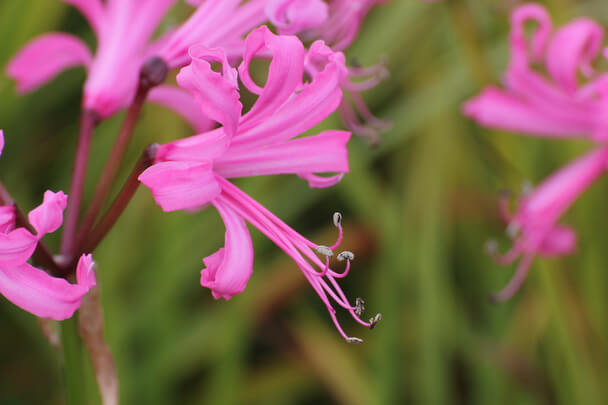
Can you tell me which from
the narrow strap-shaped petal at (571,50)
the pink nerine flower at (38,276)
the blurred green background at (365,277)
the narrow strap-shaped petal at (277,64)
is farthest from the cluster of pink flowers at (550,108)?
the pink nerine flower at (38,276)

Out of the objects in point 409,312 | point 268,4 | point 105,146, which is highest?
point 268,4

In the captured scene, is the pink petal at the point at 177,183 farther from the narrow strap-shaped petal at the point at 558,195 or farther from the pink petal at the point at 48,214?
the narrow strap-shaped petal at the point at 558,195

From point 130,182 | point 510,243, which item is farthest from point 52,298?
point 510,243

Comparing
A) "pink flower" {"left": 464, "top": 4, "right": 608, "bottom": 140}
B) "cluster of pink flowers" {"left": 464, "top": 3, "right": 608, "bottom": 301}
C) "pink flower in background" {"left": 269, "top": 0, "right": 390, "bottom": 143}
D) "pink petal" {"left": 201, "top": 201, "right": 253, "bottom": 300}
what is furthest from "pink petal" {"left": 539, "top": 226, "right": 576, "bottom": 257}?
"pink petal" {"left": 201, "top": 201, "right": 253, "bottom": 300}

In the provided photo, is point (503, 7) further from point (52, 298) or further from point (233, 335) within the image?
point (52, 298)

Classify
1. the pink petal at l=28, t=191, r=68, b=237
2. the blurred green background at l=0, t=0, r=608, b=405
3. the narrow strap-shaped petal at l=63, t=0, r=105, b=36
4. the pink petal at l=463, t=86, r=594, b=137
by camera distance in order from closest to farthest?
1. the pink petal at l=28, t=191, r=68, b=237
2. the narrow strap-shaped petal at l=63, t=0, r=105, b=36
3. the pink petal at l=463, t=86, r=594, b=137
4. the blurred green background at l=0, t=0, r=608, b=405

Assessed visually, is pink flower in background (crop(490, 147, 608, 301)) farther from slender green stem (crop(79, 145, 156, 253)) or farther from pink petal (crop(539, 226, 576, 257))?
slender green stem (crop(79, 145, 156, 253))
